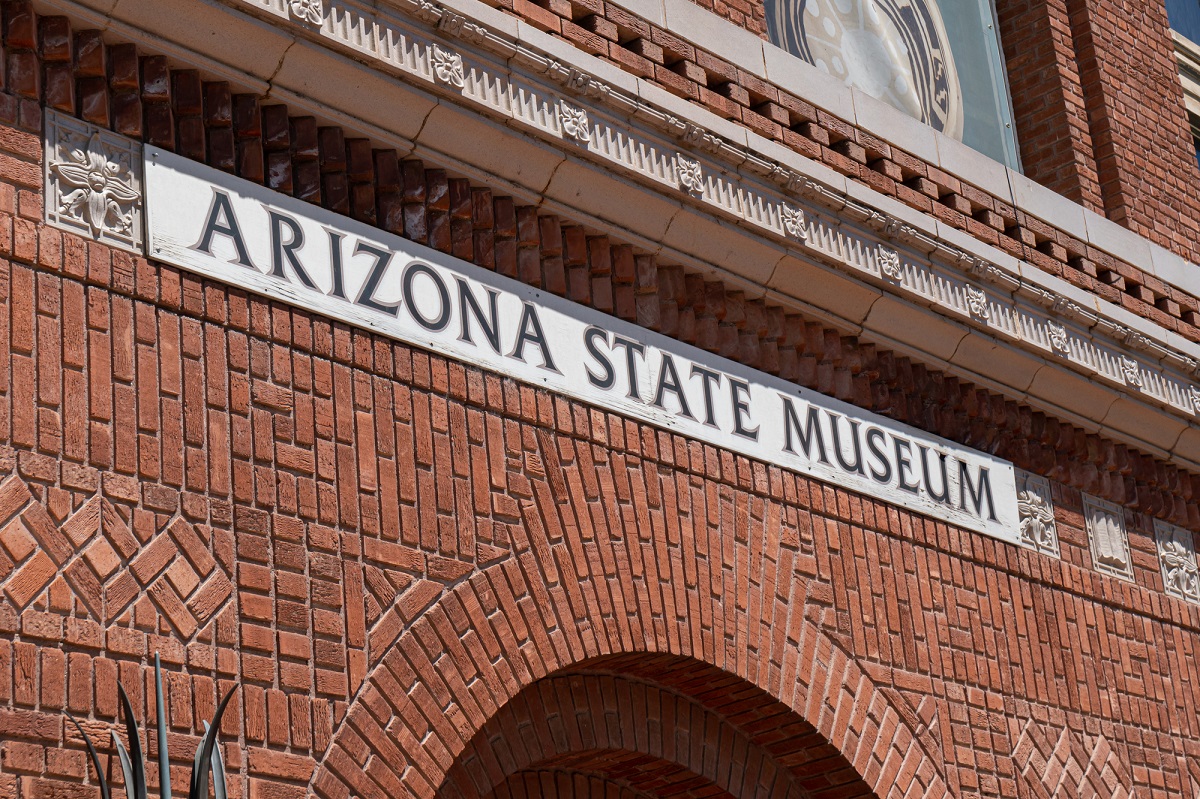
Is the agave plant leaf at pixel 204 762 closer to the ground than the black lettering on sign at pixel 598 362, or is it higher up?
closer to the ground

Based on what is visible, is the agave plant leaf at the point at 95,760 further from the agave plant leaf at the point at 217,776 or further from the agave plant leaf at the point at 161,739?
the agave plant leaf at the point at 217,776

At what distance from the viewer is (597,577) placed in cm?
602

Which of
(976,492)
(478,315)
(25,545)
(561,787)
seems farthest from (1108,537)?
(25,545)

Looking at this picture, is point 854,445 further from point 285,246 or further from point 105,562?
point 105,562

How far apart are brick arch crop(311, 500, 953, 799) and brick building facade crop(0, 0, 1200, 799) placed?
14 mm

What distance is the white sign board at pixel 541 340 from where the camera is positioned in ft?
17.4

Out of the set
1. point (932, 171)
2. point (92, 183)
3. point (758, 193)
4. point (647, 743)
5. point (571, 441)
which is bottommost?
point (647, 743)

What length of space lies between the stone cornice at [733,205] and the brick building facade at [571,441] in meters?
0.02

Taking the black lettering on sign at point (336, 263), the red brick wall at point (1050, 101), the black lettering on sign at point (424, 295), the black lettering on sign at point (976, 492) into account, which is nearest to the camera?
the black lettering on sign at point (336, 263)

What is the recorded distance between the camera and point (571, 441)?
612cm

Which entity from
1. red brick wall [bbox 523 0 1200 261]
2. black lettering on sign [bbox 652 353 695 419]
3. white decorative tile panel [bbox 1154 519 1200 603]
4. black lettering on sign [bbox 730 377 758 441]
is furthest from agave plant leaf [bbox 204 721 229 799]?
white decorative tile panel [bbox 1154 519 1200 603]

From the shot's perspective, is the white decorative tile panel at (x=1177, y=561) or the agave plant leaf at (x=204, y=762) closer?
the agave plant leaf at (x=204, y=762)

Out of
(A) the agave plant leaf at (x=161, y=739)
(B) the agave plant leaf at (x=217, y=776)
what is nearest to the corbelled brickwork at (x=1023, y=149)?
(A) the agave plant leaf at (x=161, y=739)

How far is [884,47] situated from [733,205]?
2.34 m
